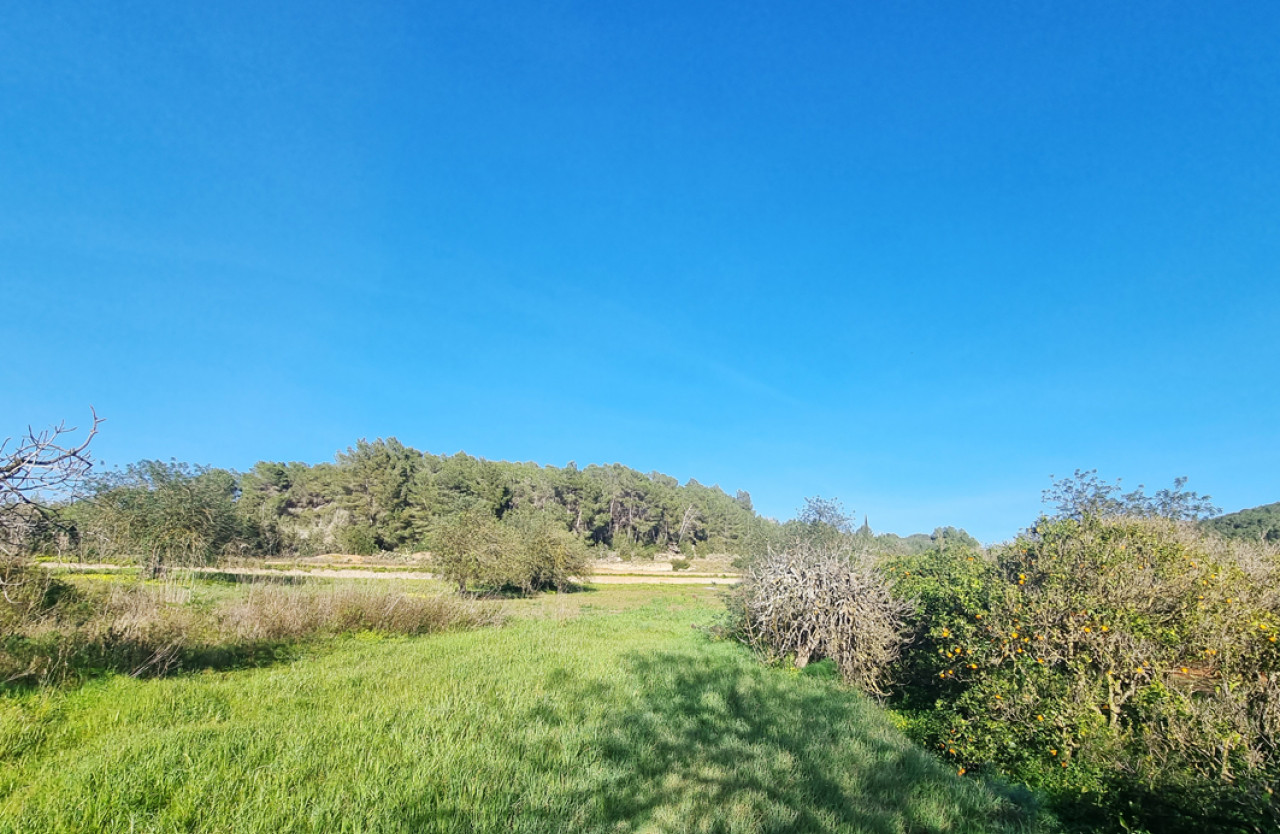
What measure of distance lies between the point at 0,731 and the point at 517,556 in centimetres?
2612

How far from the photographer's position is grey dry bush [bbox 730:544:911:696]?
10.5 metres

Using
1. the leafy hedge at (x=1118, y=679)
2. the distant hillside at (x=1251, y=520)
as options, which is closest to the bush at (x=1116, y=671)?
the leafy hedge at (x=1118, y=679)

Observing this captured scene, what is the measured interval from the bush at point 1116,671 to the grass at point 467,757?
1.04 meters

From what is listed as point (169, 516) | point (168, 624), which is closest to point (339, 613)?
point (168, 624)

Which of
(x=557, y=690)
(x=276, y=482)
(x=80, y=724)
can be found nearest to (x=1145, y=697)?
(x=557, y=690)

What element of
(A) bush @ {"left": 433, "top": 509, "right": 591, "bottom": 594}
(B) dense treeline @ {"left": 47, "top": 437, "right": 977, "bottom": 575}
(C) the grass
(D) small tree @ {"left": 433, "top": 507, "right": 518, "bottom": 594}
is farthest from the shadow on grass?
(A) bush @ {"left": 433, "top": 509, "right": 591, "bottom": 594}

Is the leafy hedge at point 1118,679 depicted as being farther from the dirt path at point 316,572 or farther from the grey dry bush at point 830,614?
the dirt path at point 316,572

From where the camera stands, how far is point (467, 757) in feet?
17.9

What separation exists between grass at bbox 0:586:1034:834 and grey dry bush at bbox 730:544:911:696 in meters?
1.45

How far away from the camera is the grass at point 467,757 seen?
431 centimetres

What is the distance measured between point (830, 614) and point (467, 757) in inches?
309

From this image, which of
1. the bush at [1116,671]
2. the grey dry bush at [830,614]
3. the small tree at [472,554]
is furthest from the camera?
the small tree at [472,554]

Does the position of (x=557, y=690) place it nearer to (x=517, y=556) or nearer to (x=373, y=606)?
(x=373, y=606)

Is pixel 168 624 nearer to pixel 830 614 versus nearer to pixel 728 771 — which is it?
pixel 728 771
